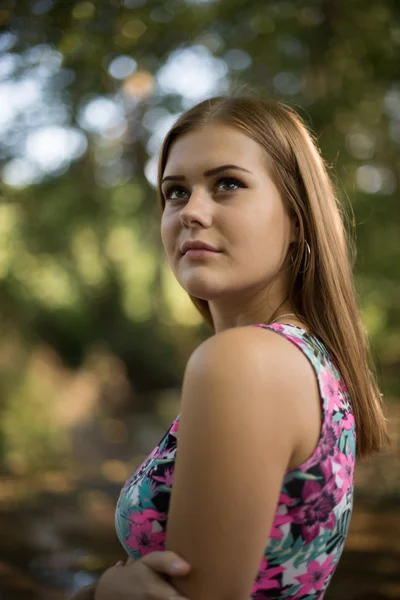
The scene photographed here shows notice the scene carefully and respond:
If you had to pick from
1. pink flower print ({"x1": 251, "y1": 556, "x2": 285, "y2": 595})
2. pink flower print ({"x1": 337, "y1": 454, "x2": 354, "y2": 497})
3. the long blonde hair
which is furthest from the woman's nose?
pink flower print ({"x1": 251, "y1": 556, "x2": 285, "y2": 595})

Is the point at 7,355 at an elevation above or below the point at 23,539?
above

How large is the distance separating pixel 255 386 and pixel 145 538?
13.4 inches

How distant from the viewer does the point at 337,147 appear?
4496mm

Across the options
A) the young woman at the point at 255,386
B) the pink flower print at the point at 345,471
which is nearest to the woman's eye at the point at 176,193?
the young woman at the point at 255,386

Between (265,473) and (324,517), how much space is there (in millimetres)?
177

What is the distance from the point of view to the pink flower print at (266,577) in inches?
39.1

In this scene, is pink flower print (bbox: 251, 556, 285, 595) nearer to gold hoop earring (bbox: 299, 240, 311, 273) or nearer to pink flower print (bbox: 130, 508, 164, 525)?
pink flower print (bbox: 130, 508, 164, 525)

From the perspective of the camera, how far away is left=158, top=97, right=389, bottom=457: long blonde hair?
119 centimetres

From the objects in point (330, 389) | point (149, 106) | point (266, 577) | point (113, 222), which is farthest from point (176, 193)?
point (113, 222)

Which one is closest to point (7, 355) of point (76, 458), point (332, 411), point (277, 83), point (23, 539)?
point (76, 458)

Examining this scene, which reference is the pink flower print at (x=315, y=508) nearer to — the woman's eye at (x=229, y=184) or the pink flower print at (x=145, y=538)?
the pink flower print at (x=145, y=538)

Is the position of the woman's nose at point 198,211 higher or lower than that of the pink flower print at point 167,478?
higher

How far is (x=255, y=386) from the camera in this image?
0.87 meters

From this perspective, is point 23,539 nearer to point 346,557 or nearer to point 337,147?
point 346,557
